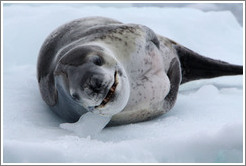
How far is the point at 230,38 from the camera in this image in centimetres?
509

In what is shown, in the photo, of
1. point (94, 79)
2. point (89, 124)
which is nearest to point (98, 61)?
point (94, 79)

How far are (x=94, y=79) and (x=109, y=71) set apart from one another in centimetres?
17

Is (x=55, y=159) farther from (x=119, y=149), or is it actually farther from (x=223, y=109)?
(x=223, y=109)

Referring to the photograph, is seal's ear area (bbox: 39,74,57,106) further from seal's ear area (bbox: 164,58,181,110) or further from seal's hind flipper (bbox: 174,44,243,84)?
seal's hind flipper (bbox: 174,44,243,84)

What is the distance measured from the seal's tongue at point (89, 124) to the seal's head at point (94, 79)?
17 centimetres

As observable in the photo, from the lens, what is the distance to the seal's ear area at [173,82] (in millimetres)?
2695

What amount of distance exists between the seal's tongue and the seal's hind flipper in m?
1.17

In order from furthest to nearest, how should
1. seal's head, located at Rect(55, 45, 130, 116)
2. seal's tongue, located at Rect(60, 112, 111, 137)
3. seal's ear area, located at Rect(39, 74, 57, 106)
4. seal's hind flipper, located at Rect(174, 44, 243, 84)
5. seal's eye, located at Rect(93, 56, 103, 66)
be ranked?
1. seal's hind flipper, located at Rect(174, 44, 243, 84)
2. seal's ear area, located at Rect(39, 74, 57, 106)
3. seal's tongue, located at Rect(60, 112, 111, 137)
4. seal's eye, located at Rect(93, 56, 103, 66)
5. seal's head, located at Rect(55, 45, 130, 116)

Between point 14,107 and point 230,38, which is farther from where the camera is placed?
point 230,38

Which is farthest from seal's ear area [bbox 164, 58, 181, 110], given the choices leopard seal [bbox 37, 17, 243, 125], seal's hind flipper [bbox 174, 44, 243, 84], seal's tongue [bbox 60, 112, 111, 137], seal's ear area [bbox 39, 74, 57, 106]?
seal's ear area [bbox 39, 74, 57, 106]

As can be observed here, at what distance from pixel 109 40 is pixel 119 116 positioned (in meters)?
0.49

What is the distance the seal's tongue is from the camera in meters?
2.17

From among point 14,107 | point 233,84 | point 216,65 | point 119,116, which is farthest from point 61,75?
point 233,84

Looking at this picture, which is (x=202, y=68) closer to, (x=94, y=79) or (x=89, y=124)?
(x=89, y=124)
